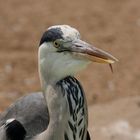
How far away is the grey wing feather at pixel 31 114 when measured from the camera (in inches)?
162

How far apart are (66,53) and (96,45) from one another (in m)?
5.08

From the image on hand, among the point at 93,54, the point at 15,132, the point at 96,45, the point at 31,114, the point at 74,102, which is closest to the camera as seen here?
the point at 93,54

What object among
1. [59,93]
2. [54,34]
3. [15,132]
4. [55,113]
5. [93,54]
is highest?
[54,34]

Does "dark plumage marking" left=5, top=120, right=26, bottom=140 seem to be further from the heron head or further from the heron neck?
the heron head

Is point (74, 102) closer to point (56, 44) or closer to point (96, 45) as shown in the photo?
point (56, 44)

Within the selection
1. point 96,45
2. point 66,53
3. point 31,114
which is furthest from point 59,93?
point 96,45

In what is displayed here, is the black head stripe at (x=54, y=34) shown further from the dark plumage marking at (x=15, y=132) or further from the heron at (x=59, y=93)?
the dark plumage marking at (x=15, y=132)

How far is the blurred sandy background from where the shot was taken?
6.74m

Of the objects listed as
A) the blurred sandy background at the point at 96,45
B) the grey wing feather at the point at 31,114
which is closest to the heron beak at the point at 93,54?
the grey wing feather at the point at 31,114

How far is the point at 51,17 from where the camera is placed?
9.81 m

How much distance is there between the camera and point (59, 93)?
12.8 feet

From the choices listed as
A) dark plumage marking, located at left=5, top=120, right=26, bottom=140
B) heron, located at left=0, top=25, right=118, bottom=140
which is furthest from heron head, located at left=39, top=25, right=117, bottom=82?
dark plumage marking, located at left=5, top=120, right=26, bottom=140

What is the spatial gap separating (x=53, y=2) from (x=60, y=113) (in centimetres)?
654

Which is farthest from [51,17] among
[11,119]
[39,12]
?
[11,119]
